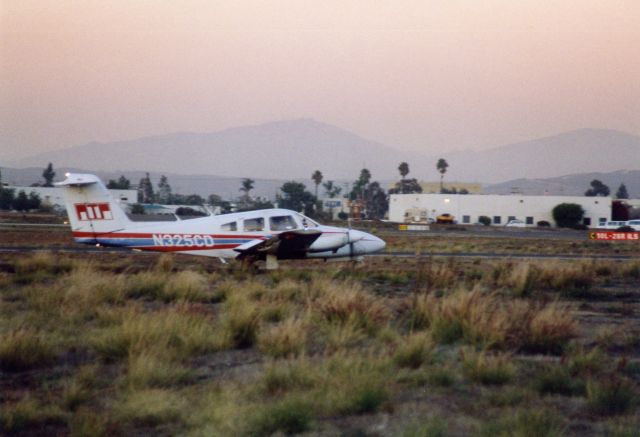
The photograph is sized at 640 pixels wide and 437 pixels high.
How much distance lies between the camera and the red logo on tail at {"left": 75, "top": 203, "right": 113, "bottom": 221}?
23750 mm

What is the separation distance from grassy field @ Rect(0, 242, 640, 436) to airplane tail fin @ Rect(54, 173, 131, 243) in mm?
7502

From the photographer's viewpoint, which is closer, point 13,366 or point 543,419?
point 543,419

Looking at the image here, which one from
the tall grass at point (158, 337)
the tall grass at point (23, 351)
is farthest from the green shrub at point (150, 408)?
the tall grass at point (23, 351)

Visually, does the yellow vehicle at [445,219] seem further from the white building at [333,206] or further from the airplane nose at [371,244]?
the airplane nose at [371,244]

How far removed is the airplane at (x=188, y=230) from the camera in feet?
77.4

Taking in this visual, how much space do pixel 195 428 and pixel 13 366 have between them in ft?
12.4

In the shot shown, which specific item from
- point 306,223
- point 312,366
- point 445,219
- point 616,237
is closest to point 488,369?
point 312,366

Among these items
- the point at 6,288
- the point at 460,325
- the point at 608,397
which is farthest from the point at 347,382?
the point at 6,288

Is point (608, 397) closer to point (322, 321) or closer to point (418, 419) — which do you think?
point (418, 419)

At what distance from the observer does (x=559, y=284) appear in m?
20.2

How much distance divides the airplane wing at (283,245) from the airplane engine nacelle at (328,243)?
9.6 inches

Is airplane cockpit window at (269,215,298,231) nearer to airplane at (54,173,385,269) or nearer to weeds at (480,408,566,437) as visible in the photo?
airplane at (54,173,385,269)

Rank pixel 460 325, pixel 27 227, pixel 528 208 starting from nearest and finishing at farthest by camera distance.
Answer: pixel 460 325 < pixel 27 227 < pixel 528 208

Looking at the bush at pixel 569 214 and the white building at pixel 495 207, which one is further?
the white building at pixel 495 207
